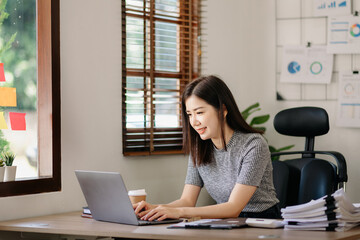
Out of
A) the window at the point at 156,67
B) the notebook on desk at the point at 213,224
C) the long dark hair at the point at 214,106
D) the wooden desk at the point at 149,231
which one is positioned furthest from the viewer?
the window at the point at 156,67

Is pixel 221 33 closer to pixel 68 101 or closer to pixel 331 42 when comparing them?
pixel 331 42

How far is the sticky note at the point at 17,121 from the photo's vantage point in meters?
2.68

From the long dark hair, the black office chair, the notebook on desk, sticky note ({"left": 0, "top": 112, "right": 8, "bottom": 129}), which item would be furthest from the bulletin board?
sticky note ({"left": 0, "top": 112, "right": 8, "bottom": 129})

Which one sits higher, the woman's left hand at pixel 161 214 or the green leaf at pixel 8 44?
the green leaf at pixel 8 44

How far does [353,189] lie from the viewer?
354cm

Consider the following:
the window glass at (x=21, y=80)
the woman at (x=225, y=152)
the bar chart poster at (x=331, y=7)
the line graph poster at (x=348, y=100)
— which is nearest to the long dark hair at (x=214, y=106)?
the woman at (x=225, y=152)

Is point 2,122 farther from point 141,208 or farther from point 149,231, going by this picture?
point 149,231

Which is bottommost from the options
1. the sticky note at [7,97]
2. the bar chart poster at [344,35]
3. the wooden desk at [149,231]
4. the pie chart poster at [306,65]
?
the wooden desk at [149,231]

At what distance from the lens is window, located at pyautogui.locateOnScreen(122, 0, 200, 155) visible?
320 centimetres

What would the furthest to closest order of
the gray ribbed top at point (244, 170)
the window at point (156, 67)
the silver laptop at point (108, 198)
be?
the window at point (156, 67), the gray ribbed top at point (244, 170), the silver laptop at point (108, 198)

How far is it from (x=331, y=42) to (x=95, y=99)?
1544 mm

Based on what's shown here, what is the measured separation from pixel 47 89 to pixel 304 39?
1.71m

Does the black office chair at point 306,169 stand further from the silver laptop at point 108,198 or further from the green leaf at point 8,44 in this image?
the green leaf at point 8,44

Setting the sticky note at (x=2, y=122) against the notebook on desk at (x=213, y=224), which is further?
Result: the sticky note at (x=2, y=122)
